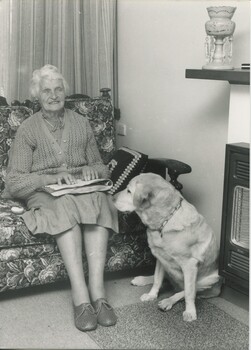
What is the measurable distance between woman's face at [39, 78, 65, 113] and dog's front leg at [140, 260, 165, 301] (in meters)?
0.99

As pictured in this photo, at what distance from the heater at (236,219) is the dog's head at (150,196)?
0.26 meters

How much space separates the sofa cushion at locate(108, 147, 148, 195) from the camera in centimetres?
304

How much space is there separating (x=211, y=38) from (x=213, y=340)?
1.42 metres

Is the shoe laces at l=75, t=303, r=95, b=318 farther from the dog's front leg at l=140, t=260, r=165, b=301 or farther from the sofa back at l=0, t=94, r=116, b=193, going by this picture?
the sofa back at l=0, t=94, r=116, b=193

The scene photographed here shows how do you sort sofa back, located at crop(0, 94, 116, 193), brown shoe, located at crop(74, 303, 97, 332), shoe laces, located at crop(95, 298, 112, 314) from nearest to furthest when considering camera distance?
1. brown shoe, located at crop(74, 303, 97, 332)
2. shoe laces, located at crop(95, 298, 112, 314)
3. sofa back, located at crop(0, 94, 116, 193)

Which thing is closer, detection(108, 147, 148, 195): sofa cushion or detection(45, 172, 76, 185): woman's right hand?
detection(45, 172, 76, 185): woman's right hand

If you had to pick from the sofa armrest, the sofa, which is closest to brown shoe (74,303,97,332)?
the sofa

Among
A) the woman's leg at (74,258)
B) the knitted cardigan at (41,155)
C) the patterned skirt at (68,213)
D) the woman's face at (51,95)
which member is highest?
the woman's face at (51,95)

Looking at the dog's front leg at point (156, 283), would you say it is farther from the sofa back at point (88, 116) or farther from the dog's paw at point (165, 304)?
the sofa back at point (88, 116)

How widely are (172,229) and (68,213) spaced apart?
19.6 inches

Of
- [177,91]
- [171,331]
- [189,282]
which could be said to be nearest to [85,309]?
[171,331]

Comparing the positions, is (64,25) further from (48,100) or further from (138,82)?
(48,100)

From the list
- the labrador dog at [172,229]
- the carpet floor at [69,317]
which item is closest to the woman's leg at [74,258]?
the carpet floor at [69,317]

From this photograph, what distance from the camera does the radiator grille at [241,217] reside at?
2.54 metres
